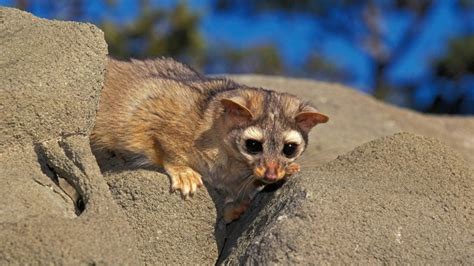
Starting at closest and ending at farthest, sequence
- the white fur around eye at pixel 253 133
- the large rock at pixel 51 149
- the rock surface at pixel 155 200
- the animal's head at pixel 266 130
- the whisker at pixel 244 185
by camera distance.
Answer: the large rock at pixel 51 149 < the rock surface at pixel 155 200 < the animal's head at pixel 266 130 < the white fur around eye at pixel 253 133 < the whisker at pixel 244 185

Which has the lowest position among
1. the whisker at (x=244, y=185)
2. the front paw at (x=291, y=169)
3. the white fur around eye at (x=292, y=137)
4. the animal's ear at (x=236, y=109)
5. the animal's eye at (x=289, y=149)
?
the whisker at (x=244, y=185)

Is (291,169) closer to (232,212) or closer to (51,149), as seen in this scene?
(232,212)

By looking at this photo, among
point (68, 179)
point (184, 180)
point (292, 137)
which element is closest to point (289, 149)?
point (292, 137)

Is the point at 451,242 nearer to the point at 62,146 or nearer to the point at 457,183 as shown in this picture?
the point at 457,183

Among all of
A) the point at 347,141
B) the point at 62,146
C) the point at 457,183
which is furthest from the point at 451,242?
the point at 347,141

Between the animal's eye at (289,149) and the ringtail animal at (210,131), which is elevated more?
the ringtail animal at (210,131)

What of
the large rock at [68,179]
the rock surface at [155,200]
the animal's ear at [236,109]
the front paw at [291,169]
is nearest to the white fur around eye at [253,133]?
the animal's ear at [236,109]

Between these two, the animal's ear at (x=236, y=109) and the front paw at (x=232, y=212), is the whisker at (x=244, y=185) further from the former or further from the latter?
the animal's ear at (x=236, y=109)

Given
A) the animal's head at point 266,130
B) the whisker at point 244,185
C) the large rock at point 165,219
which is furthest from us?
the whisker at point 244,185
